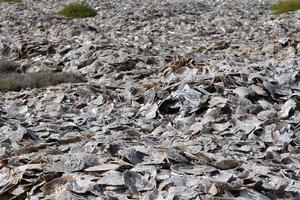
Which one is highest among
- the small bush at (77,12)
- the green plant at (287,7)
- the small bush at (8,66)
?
the small bush at (8,66)

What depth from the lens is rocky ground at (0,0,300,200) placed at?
5172 mm

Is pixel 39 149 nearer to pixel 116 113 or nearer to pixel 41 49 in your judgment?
pixel 116 113

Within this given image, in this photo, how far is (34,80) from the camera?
1099 centimetres

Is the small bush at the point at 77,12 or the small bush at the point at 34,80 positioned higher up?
the small bush at the point at 34,80

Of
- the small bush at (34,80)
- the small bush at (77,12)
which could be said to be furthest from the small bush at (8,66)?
the small bush at (77,12)

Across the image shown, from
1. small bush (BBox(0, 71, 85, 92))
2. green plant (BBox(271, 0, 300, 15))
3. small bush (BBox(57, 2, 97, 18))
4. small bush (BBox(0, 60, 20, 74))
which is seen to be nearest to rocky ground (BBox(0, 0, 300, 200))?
small bush (BBox(0, 60, 20, 74))

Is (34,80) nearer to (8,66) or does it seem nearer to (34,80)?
(34,80)

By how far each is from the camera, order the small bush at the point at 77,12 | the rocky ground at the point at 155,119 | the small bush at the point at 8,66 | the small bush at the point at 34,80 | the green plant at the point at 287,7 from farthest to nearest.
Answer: the small bush at the point at 77,12 < the green plant at the point at 287,7 < the small bush at the point at 8,66 < the small bush at the point at 34,80 < the rocky ground at the point at 155,119

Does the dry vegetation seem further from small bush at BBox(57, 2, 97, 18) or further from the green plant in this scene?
the green plant

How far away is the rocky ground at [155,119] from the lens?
17.0 ft

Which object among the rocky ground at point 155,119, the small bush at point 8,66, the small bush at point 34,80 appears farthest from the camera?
the small bush at point 8,66

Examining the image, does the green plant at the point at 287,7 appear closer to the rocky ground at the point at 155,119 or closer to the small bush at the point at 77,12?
the rocky ground at the point at 155,119

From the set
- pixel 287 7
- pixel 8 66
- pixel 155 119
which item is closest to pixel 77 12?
pixel 287 7

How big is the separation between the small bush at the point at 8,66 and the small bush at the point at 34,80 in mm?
850
